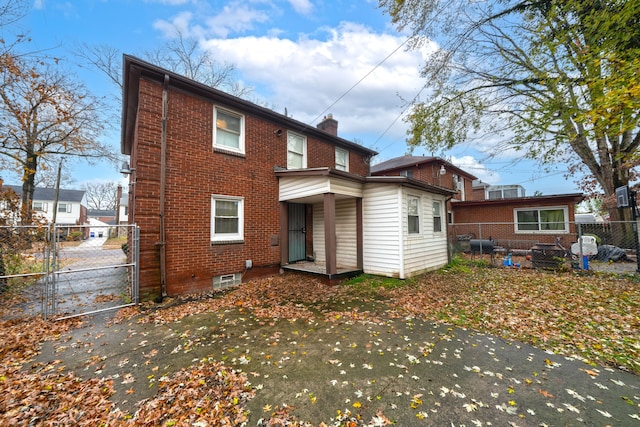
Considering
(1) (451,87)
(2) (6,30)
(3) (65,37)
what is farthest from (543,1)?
(2) (6,30)

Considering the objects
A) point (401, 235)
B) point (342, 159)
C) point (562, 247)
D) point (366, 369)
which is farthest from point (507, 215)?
point (366, 369)

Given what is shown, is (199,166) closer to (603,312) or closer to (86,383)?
(86,383)

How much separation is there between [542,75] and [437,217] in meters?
5.41

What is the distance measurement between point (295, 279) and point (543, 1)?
10.6 meters

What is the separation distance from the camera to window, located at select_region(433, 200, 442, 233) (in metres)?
9.74

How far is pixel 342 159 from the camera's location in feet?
38.2

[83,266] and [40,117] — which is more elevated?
[40,117]

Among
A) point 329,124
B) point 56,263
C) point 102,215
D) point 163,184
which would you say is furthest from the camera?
point 102,215

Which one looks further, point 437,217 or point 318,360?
point 437,217

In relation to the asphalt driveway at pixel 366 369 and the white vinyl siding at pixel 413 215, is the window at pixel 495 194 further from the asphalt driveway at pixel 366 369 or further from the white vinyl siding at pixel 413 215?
the asphalt driveway at pixel 366 369

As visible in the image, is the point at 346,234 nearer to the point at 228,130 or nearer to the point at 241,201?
the point at 241,201

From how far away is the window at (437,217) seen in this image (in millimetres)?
9742

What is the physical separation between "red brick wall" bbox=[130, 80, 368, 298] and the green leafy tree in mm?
5924

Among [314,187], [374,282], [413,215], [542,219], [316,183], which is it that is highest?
[316,183]
